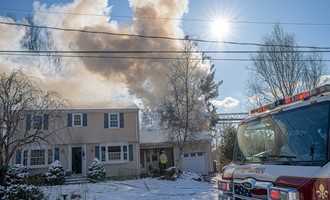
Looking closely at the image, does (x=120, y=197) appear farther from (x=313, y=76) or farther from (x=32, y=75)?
(x=313, y=76)

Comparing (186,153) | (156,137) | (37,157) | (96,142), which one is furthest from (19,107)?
(186,153)

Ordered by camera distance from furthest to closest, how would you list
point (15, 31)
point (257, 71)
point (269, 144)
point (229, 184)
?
point (257, 71) → point (15, 31) → point (229, 184) → point (269, 144)

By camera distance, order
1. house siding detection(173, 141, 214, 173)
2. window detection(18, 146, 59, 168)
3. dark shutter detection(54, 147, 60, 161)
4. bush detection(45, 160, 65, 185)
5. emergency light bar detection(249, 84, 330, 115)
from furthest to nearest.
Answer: house siding detection(173, 141, 214, 173), dark shutter detection(54, 147, 60, 161), window detection(18, 146, 59, 168), bush detection(45, 160, 65, 185), emergency light bar detection(249, 84, 330, 115)

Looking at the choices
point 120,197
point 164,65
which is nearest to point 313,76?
point 164,65

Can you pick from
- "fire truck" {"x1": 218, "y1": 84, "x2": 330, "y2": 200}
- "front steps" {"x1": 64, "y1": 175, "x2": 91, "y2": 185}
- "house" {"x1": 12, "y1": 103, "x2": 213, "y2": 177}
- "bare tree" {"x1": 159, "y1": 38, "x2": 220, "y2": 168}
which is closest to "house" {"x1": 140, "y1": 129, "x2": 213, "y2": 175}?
"house" {"x1": 12, "y1": 103, "x2": 213, "y2": 177}

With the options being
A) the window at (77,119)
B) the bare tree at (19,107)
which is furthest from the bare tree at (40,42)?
the window at (77,119)

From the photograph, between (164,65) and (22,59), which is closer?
(22,59)

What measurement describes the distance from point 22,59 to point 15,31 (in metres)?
1.82

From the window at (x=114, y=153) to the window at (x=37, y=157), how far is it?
4.26 m

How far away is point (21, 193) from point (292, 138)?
9.97 meters

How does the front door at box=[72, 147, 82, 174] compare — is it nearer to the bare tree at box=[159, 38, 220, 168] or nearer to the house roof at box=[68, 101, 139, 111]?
the house roof at box=[68, 101, 139, 111]

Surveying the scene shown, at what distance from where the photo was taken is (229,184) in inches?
181

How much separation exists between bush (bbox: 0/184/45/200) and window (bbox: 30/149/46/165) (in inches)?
437

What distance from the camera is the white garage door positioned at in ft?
83.1
